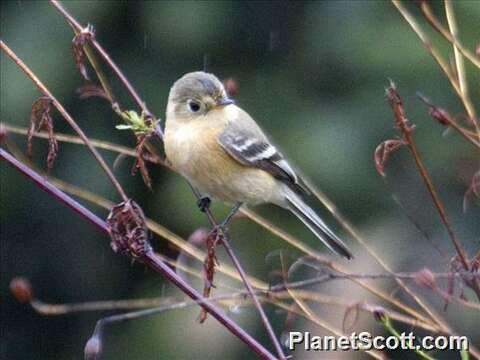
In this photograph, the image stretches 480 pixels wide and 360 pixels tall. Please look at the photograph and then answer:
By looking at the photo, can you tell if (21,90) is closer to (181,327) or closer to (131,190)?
(131,190)

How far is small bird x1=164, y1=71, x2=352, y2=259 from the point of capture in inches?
120

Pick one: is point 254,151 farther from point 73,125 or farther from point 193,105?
point 73,125

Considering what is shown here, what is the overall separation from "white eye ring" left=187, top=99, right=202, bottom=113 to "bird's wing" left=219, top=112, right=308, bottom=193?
4.1 inches

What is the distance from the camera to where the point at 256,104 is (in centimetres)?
451

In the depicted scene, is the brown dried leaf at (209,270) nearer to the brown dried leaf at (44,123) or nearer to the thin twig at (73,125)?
the thin twig at (73,125)

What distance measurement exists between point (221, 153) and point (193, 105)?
0.54 ft

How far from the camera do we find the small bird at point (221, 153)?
3.04 metres

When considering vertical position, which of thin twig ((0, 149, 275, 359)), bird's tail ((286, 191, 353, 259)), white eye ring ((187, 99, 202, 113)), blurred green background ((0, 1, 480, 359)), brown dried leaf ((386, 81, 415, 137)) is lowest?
thin twig ((0, 149, 275, 359))

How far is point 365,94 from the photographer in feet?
14.6

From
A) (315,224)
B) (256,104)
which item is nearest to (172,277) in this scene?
(315,224)

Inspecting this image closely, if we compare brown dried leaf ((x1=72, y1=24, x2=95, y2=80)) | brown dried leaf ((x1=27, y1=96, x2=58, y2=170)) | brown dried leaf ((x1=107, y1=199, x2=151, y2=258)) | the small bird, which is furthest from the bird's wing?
brown dried leaf ((x1=107, y1=199, x2=151, y2=258))

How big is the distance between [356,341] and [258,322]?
8.50 feet

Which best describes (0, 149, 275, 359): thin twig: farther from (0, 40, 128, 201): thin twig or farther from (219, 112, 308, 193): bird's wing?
(219, 112, 308, 193): bird's wing

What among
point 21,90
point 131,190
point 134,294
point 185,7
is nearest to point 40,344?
point 134,294
